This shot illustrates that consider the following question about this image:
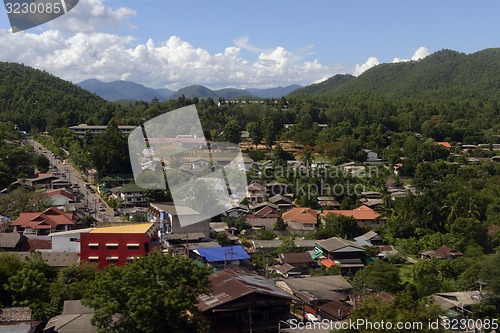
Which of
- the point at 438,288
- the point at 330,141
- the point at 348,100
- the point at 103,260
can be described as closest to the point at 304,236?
the point at 438,288

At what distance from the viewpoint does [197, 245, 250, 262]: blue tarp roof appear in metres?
11.8

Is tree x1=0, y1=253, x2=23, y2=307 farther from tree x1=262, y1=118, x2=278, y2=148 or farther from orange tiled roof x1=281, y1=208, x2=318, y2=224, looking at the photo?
tree x1=262, y1=118, x2=278, y2=148

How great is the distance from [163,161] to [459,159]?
584 inches

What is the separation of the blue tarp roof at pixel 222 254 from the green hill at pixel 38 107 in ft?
70.2

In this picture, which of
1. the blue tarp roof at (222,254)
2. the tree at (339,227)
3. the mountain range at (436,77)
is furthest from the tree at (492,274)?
the mountain range at (436,77)

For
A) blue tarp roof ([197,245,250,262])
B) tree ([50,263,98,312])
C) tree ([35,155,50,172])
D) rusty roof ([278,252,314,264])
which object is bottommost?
rusty roof ([278,252,314,264])

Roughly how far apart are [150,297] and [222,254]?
622 centimetres

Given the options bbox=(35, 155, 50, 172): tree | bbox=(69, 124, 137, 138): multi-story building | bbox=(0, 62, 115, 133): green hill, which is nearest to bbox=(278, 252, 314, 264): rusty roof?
bbox=(35, 155, 50, 172): tree

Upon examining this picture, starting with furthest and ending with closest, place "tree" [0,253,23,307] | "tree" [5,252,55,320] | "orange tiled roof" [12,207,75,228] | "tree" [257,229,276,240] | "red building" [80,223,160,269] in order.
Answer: "tree" [257,229,276,240] < "orange tiled roof" [12,207,75,228] < "red building" [80,223,160,269] < "tree" [0,253,23,307] < "tree" [5,252,55,320]

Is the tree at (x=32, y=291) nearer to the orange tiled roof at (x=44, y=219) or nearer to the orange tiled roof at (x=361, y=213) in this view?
the orange tiled roof at (x=44, y=219)

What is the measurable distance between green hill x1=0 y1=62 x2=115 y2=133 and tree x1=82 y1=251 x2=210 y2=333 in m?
26.3

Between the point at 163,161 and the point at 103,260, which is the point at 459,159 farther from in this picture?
the point at 103,260

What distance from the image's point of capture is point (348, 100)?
147 feet

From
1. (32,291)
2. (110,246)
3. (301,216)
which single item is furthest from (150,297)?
(301,216)
